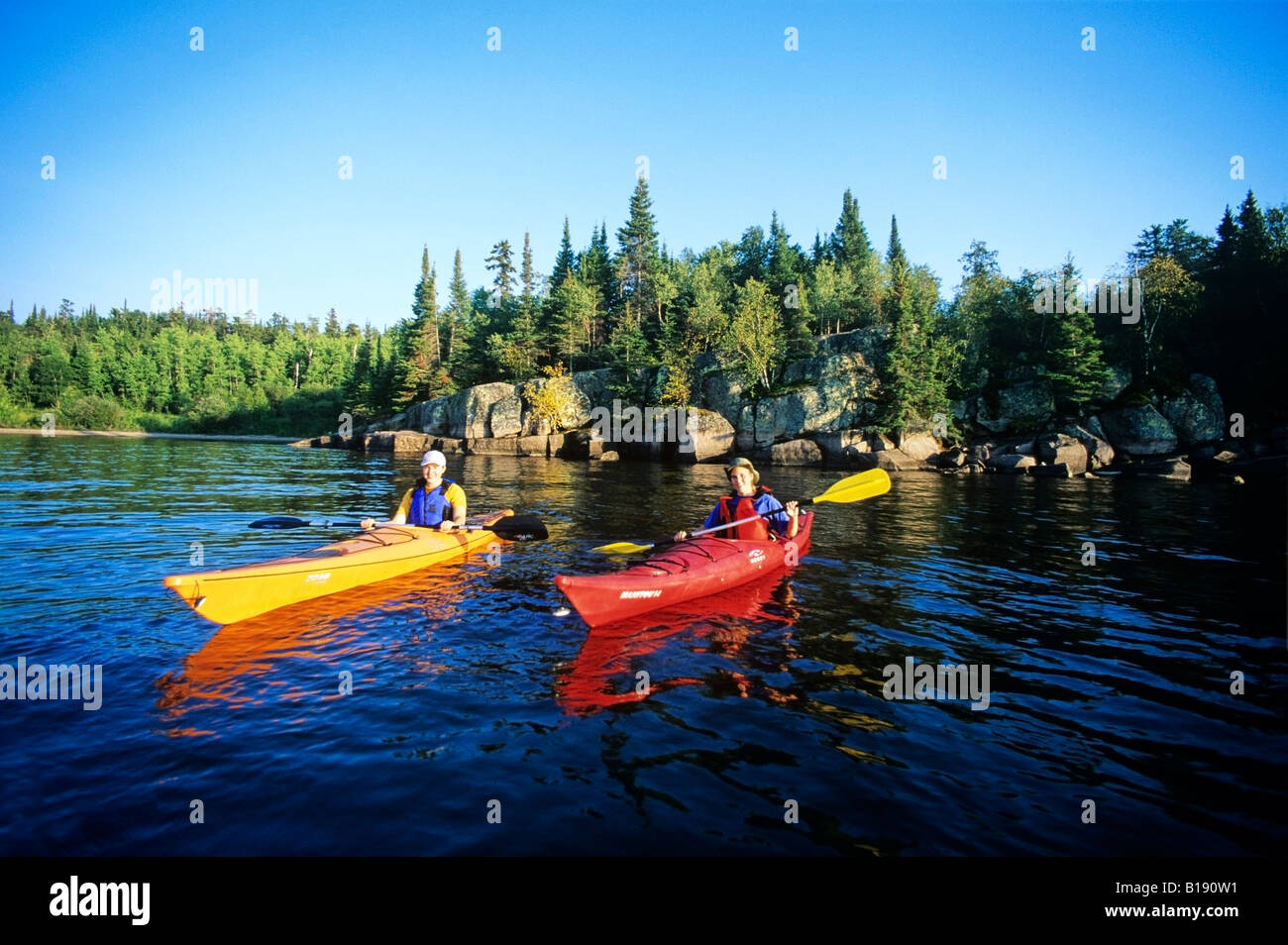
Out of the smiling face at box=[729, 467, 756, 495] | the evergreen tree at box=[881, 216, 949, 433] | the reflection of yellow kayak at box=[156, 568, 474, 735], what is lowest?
the reflection of yellow kayak at box=[156, 568, 474, 735]

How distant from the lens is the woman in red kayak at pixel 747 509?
10.6 metres

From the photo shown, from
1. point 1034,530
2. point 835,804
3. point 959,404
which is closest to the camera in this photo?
point 835,804

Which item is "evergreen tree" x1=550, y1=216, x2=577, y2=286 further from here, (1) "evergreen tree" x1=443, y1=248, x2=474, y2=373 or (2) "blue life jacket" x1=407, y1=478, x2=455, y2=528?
(2) "blue life jacket" x1=407, y1=478, x2=455, y2=528

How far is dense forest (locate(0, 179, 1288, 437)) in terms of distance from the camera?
131 feet

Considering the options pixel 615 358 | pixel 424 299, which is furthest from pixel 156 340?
pixel 615 358

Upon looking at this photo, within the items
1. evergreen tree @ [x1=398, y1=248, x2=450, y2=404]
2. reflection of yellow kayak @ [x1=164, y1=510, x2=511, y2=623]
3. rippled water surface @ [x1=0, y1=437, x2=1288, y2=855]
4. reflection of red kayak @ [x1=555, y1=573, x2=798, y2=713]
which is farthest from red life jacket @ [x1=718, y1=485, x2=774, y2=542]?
evergreen tree @ [x1=398, y1=248, x2=450, y2=404]

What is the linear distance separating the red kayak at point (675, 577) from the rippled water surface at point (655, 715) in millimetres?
273

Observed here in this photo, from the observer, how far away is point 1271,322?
38.8 m

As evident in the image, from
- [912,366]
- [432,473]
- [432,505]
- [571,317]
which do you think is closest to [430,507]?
[432,505]

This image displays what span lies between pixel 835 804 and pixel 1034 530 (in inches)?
550

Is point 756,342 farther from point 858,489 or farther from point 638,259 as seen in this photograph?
point 858,489

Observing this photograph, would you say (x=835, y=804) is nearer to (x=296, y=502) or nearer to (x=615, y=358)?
(x=296, y=502)

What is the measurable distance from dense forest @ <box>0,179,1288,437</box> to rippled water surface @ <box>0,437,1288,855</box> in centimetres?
3355
